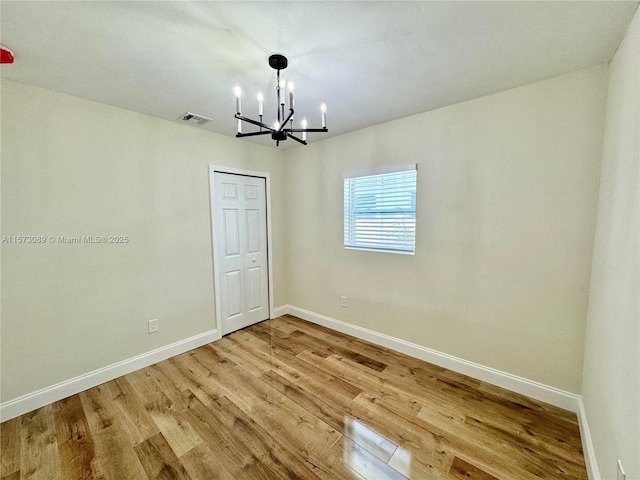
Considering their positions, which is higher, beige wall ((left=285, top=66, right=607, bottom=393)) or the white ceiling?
the white ceiling

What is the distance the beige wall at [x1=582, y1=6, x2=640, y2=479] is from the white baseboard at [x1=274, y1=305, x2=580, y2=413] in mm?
255

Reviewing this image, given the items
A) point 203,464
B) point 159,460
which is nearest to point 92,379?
point 159,460

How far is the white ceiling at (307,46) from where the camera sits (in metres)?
1.24

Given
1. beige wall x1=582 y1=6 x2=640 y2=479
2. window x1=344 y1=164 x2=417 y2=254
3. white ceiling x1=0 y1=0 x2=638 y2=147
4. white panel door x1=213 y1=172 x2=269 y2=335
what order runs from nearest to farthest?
beige wall x1=582 y1=6 x2=640 y2=479, white ceiling x1=0 y1=0 x2=638 y2=147, window x1=344 y1=164 x2=417 y2=254, white panel door x1=213 y1=172 x2=269 y2=335

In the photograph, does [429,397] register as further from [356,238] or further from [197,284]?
[197,284]

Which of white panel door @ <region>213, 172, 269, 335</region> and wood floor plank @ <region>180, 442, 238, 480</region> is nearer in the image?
wood floor plank @ <region>180, 442, 238, 480</region>

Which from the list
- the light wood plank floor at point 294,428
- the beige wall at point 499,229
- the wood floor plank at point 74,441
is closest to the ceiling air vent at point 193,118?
the beige wall at point 499,229

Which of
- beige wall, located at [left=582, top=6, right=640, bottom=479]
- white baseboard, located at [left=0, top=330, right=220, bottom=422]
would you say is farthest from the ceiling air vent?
beige wall, located at [left=582, top=6, right=640, bottom=479]

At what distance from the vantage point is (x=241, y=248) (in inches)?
131

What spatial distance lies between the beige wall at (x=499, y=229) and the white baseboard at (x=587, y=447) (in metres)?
0.20

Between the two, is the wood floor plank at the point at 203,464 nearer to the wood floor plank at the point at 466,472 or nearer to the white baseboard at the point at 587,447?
→ the wood floor plank at the point at 466,472

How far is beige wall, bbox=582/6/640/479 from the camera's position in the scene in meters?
1.02

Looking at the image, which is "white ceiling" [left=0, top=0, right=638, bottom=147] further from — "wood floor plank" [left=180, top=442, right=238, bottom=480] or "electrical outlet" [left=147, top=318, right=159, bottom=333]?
"wood floor plank" [left=180, top=442, right=238, bottom=480]

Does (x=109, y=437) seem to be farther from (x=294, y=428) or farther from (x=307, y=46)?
(x=307, y=46)
